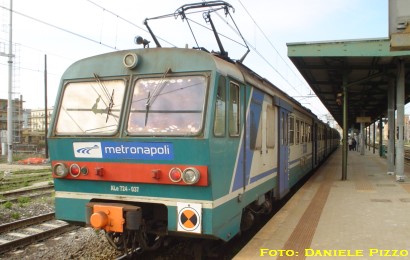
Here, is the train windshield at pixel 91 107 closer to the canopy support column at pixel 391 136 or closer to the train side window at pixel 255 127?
the train side window at pixel 255 127

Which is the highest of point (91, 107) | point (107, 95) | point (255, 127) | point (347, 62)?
point (347, 62)

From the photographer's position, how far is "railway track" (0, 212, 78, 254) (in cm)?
717

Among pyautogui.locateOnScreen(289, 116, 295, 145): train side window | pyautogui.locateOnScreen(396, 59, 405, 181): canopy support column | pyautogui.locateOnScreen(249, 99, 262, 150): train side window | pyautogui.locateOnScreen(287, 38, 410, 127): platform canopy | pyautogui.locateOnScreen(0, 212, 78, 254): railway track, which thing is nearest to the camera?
pyautogui.locateOnScreen(249, 99, 262, 150): train side window

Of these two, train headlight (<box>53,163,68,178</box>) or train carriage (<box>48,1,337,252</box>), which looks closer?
train carriage (<box>48,1,337,252</box>)

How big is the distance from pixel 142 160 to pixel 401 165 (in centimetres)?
1043

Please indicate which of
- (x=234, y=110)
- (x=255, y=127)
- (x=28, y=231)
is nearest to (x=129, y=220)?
(x=234, y=110)

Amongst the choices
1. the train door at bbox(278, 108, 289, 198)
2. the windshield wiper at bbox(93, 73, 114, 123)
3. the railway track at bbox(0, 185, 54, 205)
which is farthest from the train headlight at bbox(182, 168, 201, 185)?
the railway track at bbox(0, 185, 54, 205)

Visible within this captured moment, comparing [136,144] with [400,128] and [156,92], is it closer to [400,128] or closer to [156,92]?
[156,92]

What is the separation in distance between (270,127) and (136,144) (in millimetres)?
3479

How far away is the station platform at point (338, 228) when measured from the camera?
17.2 feet

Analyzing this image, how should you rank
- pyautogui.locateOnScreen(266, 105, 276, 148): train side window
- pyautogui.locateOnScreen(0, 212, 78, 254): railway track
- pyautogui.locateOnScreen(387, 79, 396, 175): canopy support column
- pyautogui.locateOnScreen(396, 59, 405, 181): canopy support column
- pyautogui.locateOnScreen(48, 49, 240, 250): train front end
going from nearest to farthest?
pyautogui.locateOnScreen(48, 49, 240, 250): train front end
pyautogui.locateOnScreen(0, 212, 78, 254): railway track
pyautogui.locateOnScreen(266, 105, 276, 148): train side window
pyautogui.locateOnScreen(396, 59, 405, 181): canopy support column
pyautogui.locateOnScreen(387, 79, 396, 175): canopy support column

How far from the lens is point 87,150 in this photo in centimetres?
Answer: 525

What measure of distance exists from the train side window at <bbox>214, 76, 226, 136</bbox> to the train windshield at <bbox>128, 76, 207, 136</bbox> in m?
0.20

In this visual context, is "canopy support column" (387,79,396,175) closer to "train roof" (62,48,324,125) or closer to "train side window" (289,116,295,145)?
"train side window" (289,116,295,145)
